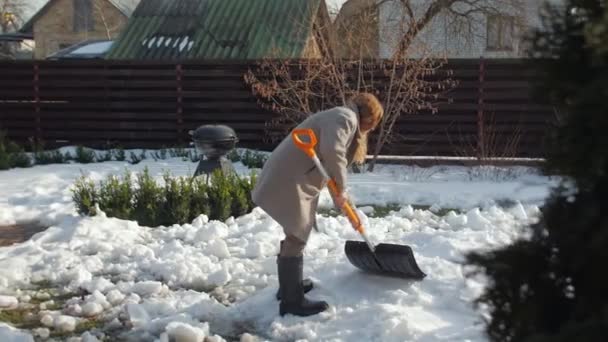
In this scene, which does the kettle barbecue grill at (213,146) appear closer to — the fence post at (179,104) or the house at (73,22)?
the fence post at (179,104)

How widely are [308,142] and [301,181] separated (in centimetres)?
27

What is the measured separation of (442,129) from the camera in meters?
13.9

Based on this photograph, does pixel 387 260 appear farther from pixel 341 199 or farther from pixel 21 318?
pixel 21 318

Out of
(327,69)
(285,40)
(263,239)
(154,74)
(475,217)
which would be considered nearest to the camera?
(263,239)

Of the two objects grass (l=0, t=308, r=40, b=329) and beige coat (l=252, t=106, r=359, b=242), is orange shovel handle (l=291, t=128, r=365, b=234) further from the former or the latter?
grass (l=0, t=308, r=40, b=329)

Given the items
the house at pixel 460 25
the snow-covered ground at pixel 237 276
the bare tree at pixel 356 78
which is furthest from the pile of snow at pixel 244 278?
the house at pixel 460 25

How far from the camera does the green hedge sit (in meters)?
8.25

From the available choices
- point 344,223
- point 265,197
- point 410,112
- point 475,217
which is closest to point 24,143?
point 410,112

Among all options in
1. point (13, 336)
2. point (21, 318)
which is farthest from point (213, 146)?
point (13, 336)

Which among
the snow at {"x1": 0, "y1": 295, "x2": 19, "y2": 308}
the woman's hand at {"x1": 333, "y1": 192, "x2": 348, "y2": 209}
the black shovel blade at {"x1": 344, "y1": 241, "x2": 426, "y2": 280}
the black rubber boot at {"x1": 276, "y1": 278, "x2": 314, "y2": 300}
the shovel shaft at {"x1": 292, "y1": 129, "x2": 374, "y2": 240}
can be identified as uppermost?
the shovel shaft at {"x1": 292, "y1": 129, "x2": 374, "y2": 240}

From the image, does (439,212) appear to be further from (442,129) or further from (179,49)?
(179,49)

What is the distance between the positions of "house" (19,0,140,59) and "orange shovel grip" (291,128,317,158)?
42612 millimetres

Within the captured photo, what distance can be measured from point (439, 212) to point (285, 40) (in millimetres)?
10907

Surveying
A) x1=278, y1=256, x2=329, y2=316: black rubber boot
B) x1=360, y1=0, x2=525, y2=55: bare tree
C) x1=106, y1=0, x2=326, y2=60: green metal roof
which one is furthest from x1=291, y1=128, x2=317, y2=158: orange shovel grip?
x1=360, y1=0, x2=525, y2=55: bare tree
